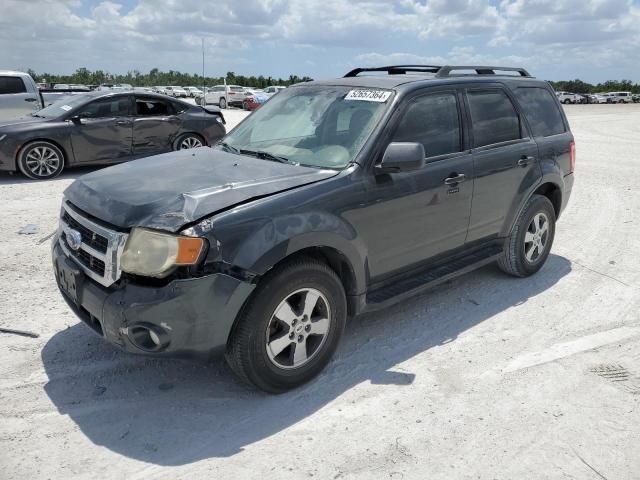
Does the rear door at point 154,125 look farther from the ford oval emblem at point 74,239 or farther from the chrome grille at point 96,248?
the ford oval emblem at point 74,239

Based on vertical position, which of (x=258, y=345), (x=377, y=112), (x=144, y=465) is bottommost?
(x=144, y=465)

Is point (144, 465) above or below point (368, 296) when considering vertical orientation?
below

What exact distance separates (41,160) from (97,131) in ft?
3.38

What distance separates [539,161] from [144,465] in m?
4.14

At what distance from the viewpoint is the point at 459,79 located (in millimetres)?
4609

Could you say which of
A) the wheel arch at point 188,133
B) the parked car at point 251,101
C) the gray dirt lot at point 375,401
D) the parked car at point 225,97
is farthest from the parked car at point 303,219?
the parked car at point 225,97

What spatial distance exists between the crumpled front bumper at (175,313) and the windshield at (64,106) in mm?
7881

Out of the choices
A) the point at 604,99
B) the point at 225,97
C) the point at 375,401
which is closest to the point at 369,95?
the point at 375,401

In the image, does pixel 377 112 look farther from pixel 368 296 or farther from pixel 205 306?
pixel 205 306

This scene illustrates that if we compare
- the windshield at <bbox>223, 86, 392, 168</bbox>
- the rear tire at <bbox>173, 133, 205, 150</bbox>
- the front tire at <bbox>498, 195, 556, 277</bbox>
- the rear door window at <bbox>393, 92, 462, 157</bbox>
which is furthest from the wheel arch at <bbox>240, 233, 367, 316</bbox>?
the rear tire at <bbox>173, 133, 205, 150</bbox>

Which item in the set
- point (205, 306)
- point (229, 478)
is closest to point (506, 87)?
point (205, 306)

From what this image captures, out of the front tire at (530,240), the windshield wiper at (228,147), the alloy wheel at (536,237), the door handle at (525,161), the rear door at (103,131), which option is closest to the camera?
the windshield wiper at (228,147)

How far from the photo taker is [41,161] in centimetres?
963

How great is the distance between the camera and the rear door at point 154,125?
10.4 m
